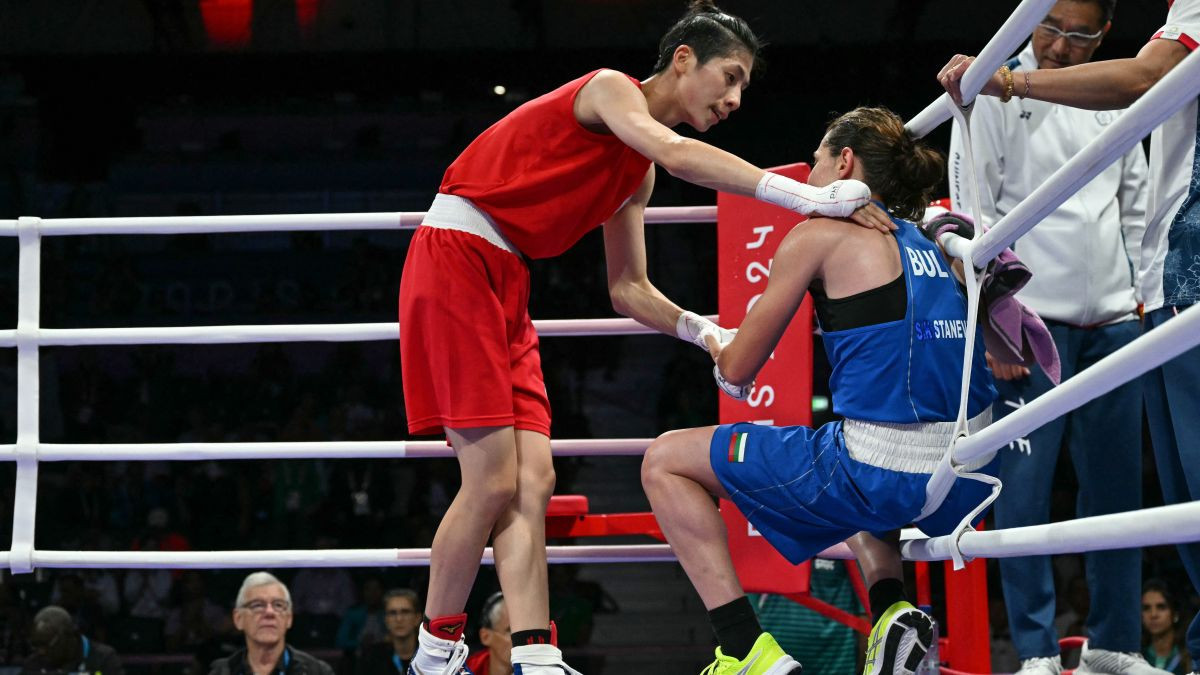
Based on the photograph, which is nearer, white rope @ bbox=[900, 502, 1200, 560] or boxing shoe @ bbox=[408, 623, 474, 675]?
white rope @ bbox=[900, 502, 1200, 560]

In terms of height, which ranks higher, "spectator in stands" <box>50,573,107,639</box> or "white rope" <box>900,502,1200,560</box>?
"white rope" <box>900,502,1200,560</box>

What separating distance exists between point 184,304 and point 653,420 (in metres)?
3.37

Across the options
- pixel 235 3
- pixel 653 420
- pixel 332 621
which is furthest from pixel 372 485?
pixel 235 3

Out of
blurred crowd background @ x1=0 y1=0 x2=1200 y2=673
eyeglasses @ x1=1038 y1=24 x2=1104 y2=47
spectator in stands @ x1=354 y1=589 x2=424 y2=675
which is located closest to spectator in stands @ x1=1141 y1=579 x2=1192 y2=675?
blurred crowd background @ x1=0 y1=0 x2=1200 y2=673

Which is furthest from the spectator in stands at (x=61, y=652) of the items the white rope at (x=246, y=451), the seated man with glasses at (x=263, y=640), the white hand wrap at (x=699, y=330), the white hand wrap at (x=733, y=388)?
the white hand wrap at (x=733, y=388)

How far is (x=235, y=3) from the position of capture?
8.52 meters

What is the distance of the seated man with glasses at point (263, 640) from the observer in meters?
3.75

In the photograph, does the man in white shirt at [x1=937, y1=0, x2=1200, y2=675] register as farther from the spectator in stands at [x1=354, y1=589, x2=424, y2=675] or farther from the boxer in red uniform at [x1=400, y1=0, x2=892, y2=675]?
the spectator in stands at [x1=354, y1=589, x2=424, y2=675]

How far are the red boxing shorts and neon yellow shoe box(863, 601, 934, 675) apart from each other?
706mm

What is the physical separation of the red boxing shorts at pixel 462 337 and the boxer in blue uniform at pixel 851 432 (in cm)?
30

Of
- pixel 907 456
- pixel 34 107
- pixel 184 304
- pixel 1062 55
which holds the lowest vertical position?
pixel 907 456

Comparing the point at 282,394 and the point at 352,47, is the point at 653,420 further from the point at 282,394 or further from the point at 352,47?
the point at 352,47

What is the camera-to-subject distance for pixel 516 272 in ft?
7.45

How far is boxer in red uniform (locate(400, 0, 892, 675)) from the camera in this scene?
2.11 m
